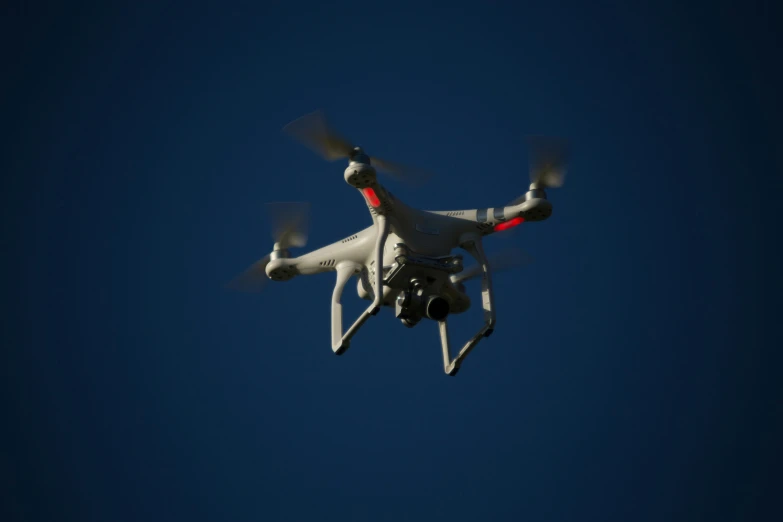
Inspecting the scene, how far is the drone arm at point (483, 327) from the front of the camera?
27094mm

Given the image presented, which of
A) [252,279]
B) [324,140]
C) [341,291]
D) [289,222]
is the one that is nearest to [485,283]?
[341,291]

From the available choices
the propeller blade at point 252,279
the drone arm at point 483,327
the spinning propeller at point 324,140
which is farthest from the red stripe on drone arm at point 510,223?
the propeller blade at point 252,279

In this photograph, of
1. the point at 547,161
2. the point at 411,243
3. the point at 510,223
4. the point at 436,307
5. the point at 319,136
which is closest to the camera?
the point at 319,136

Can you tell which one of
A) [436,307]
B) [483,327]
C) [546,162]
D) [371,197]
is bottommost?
[483,327]

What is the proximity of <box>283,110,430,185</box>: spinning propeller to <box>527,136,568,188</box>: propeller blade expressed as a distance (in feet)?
10.4

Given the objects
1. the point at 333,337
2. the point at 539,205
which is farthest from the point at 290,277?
the point at 539,205

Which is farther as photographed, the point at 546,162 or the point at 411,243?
the point at 546,162

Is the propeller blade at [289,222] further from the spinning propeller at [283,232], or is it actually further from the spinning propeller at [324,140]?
the spinning propeller at [324,140]

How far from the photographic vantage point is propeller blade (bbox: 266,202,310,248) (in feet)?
102

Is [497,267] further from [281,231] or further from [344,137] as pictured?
[344,137]

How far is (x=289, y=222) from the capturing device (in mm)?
31156

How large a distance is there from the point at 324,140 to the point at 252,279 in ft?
24.2

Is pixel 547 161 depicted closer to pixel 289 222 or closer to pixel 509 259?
pixel 509 259

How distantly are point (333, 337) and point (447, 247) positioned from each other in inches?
157
